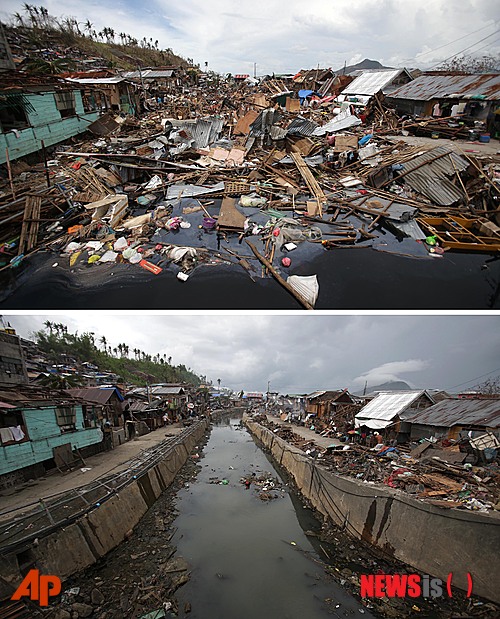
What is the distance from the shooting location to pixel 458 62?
39.0m

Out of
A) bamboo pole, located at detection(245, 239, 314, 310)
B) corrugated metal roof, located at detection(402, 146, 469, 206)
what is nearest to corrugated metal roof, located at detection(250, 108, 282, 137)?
corrugated metal roof, located at detection(402, 146, 469, 206)

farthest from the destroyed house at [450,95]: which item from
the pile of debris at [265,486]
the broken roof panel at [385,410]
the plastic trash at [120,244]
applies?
the pile of debris at [265,486]

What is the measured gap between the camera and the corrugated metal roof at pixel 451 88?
59.0 ft

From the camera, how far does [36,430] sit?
10.2 metres

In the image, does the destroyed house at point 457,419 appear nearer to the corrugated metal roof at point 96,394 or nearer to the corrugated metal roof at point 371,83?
the corrugated metal roof at point 96,394

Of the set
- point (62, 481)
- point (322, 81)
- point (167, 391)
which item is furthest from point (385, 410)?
point (322, 81)

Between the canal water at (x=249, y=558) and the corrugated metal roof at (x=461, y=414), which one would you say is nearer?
the canal water at (x=249, y=558)

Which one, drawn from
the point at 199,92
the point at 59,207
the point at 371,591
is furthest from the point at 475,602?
the point at 199,92

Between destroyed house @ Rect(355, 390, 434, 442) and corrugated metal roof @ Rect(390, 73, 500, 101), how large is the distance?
16309mm

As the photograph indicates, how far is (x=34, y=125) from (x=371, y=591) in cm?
2076

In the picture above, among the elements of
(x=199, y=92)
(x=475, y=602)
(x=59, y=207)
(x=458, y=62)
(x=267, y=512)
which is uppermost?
(x=458, y=62)

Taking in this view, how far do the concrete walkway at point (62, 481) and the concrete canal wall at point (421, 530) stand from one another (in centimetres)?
831

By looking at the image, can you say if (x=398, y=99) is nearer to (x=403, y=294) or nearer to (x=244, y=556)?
(x=403, y=294)

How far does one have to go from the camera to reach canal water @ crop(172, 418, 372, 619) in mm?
7227
